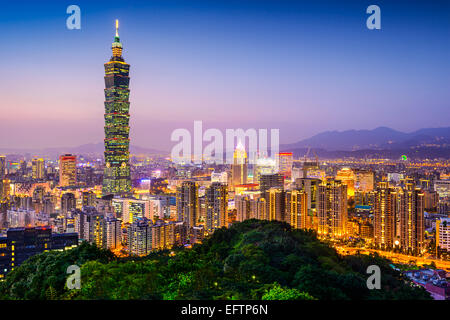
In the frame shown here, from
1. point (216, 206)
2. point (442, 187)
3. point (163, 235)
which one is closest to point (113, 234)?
point (163, 235)

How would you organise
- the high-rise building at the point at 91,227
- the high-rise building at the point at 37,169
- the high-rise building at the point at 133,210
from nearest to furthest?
the high-rise building at the point at 91,227 < the high-rise building at the point at 133,210 < the high-rise building at the point at 37,169

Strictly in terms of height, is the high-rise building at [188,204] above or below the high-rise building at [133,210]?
above

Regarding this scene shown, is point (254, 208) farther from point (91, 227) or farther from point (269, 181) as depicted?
point (91, 227)

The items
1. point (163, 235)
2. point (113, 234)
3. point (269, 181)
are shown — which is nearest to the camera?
point (163, 235)

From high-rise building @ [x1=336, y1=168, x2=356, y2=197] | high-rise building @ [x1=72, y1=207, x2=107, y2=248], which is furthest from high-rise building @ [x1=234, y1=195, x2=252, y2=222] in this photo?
high-rise building @ [x1=336, y1=168, x2=356, y2=197]

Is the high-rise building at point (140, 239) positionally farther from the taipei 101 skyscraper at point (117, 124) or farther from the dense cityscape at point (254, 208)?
the taipei 101 skyscraper at point (117, 124)

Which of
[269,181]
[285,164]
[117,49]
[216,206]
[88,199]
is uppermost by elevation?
[117,49]

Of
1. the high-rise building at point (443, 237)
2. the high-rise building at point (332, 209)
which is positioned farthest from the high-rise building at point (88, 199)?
the high-rise building at point (443, 237)
